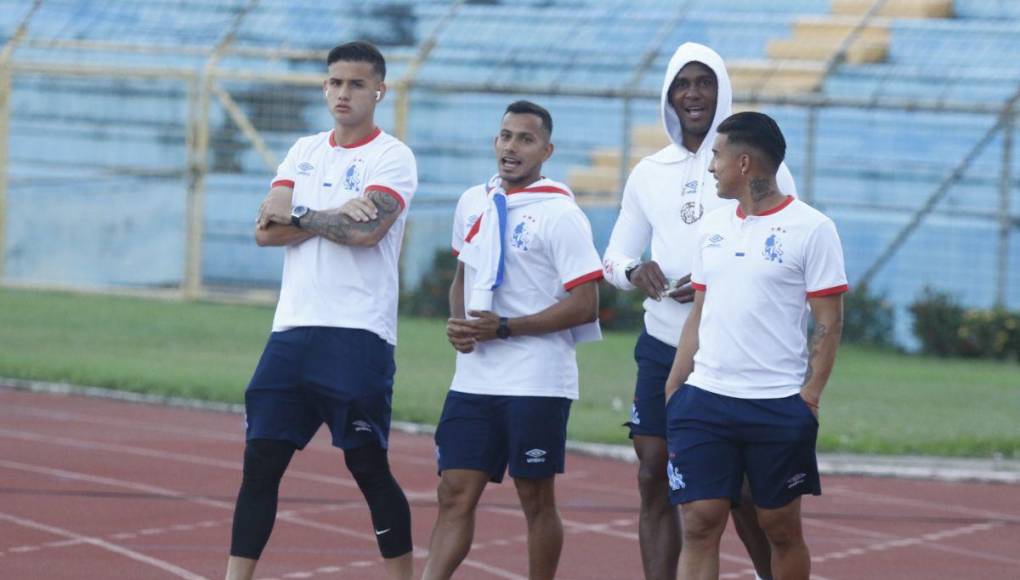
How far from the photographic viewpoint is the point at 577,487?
444 inches

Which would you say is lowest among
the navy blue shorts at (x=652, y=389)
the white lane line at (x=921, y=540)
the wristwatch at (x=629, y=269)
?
the white lane line at (x=921, y=540)

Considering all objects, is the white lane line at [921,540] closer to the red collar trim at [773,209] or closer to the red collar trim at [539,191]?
the red collar trim at [539,191]

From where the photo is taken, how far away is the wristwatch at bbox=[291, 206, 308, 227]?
23.0 feet

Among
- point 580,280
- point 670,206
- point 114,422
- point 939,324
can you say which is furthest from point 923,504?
point 939,324

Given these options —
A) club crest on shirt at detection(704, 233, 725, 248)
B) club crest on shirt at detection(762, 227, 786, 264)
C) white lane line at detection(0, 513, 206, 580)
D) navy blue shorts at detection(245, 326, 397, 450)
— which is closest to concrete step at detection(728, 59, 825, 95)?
white lane line at detection(0, 513, 206, 580)

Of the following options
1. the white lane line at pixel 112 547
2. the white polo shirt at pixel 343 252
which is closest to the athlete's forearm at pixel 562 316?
the white polo shirt at pixel 343 252

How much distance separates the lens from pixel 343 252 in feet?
23.0

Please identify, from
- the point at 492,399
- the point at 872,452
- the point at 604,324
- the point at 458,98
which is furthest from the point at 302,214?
the point at 458,98

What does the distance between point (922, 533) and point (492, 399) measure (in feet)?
12.4

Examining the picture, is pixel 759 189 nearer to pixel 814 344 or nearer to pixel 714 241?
pixel 714 241

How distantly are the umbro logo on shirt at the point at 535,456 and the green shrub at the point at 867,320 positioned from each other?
16049 millimetres

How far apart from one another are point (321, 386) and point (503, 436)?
718mm

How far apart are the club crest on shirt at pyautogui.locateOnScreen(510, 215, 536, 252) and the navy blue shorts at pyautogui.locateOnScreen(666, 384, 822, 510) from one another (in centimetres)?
94

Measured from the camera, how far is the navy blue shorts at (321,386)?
6.93m
